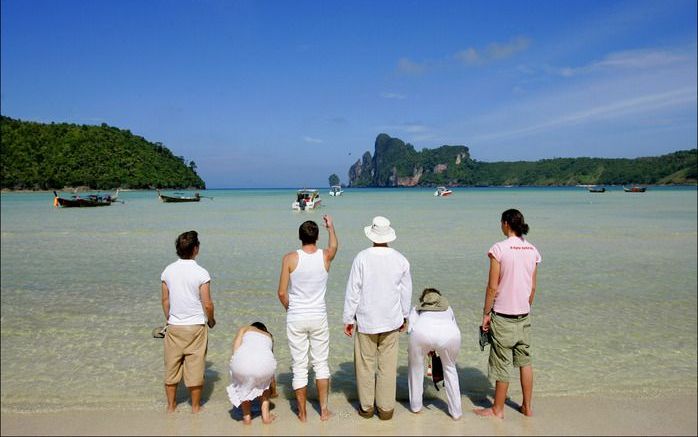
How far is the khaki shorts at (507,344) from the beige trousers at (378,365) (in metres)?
1.04

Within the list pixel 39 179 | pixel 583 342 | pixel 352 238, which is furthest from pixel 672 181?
pixel 39 179

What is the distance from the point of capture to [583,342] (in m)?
7.69

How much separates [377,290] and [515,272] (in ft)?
4.61

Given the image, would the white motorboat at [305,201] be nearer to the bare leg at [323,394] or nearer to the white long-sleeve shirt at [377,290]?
the bare leg at [323,394]

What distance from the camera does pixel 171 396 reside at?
194 inches

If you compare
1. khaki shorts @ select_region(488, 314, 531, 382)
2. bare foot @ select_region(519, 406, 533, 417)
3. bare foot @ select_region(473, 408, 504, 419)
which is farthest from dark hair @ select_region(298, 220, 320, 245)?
bare foot @ select_region(519, 406, 533, 417)

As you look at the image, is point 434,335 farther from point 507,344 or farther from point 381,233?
point 381,233

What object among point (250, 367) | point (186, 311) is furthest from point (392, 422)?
point (186, 311)

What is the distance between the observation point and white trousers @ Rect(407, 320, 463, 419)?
436 cm

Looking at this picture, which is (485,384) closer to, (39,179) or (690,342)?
(690,342)

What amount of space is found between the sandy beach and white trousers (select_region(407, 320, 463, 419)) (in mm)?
396

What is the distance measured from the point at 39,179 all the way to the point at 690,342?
135878 millimetres

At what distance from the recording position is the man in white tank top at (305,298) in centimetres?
438

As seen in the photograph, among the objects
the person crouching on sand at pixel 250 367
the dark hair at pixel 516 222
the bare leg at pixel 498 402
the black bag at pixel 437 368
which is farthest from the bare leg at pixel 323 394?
the dark hair at pixel 516 222
